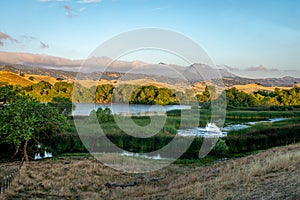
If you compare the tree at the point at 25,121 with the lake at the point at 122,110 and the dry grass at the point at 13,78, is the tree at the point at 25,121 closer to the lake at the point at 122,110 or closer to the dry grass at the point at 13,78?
the lake at the point at 122,110

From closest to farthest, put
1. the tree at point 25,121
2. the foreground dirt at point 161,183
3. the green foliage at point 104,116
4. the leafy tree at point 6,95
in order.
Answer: the foreground dirt at point 161,183
the tree at point 25,121
the leafy tree at point 6,95
the green foliage at point 104,116

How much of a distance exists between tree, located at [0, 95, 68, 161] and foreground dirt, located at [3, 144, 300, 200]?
10.0 feet

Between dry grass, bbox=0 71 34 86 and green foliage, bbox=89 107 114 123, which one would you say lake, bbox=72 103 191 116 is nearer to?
green foliage, bbox=89 107 114 123

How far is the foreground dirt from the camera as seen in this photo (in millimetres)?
11461

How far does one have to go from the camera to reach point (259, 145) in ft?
132

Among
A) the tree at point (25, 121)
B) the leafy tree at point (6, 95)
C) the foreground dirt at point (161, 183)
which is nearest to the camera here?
the foreground dirt at point (161, 183)

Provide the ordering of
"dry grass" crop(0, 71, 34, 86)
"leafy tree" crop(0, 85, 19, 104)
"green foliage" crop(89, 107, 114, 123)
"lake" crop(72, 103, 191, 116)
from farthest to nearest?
1. "dry grass" crop(0, 71, 34, 86)
2. "lake" crop(72, 103, 191, 116)
3. "green foliage" crop(89, 107, 114, 123)
4. "leafy tree" crop(0, 85, 19, 104)

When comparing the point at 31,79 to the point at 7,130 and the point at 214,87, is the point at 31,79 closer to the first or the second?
the point at 214,87

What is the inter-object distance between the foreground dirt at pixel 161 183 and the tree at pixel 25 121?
3050 mm

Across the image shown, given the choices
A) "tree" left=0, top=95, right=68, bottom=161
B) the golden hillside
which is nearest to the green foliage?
"tree" left=0, top=95, right=68, bottom=161

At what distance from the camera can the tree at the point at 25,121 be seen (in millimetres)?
24870

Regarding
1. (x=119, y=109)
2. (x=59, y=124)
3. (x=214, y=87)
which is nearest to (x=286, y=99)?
(x=214, y=87)

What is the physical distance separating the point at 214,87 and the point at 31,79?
3502 inches

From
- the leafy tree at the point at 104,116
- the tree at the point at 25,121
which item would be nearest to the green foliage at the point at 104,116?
the leafy tree at the point at 104,116
